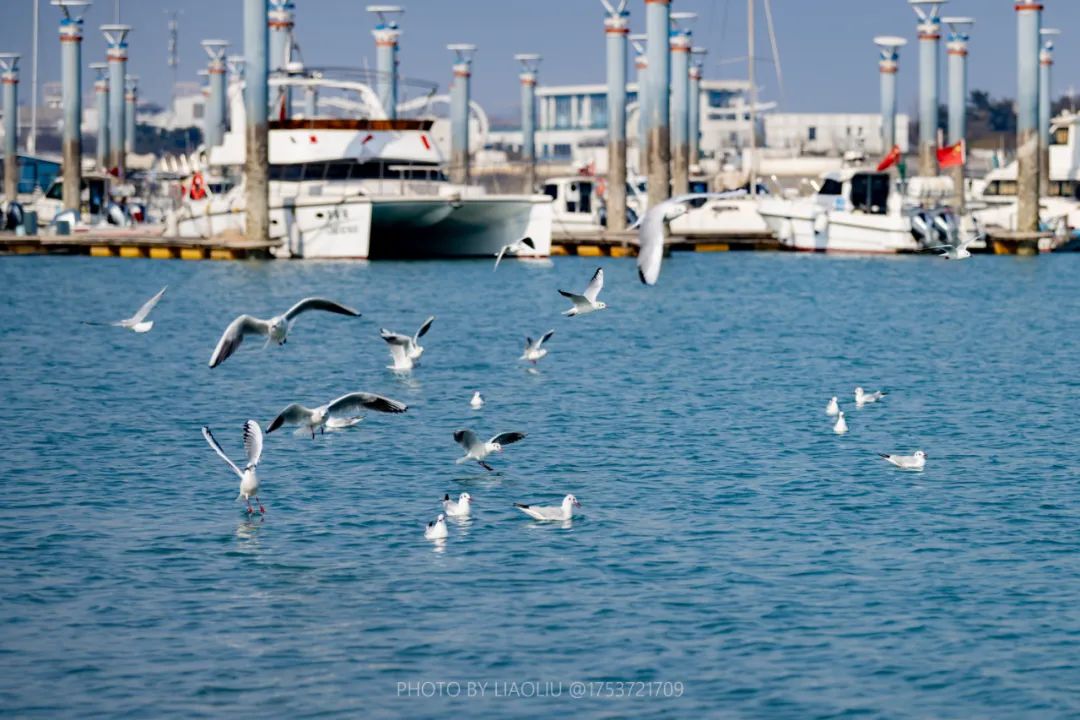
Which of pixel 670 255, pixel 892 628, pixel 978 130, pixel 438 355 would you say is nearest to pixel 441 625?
pixel 892 628

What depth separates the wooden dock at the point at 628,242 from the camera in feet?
199

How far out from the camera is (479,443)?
19.3 meters

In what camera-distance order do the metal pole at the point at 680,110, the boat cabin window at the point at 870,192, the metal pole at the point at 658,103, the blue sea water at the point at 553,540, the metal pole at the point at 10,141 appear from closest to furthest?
1. the blue sea water at the point at 553,540
2. the metal pole at the point at 658,103
3. the boat cabin window at the point at 870,192
4. the metal pole at the point at 680,110
5. the metal pole at the point at 10,141

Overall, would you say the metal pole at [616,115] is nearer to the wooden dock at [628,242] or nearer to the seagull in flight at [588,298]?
the wooden dock at [628,242]

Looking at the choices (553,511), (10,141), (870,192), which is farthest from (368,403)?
(10,141)

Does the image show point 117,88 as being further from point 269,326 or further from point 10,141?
point 269,326

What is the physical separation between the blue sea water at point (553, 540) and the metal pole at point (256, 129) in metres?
A: 17.1

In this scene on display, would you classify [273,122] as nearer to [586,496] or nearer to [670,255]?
[670,255]

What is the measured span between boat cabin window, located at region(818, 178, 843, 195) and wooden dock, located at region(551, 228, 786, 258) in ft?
9.14

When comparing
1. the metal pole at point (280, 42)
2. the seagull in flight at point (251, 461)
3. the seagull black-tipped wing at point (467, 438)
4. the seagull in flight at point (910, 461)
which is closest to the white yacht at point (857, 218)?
the metal pole at point (280, 42)

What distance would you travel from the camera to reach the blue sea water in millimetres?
12945

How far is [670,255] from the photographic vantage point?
60.8 m

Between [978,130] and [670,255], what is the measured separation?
143 metres

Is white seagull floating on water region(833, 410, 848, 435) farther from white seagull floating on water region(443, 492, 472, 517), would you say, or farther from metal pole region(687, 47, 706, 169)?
metal pole region(687, 47, 706, 169)
